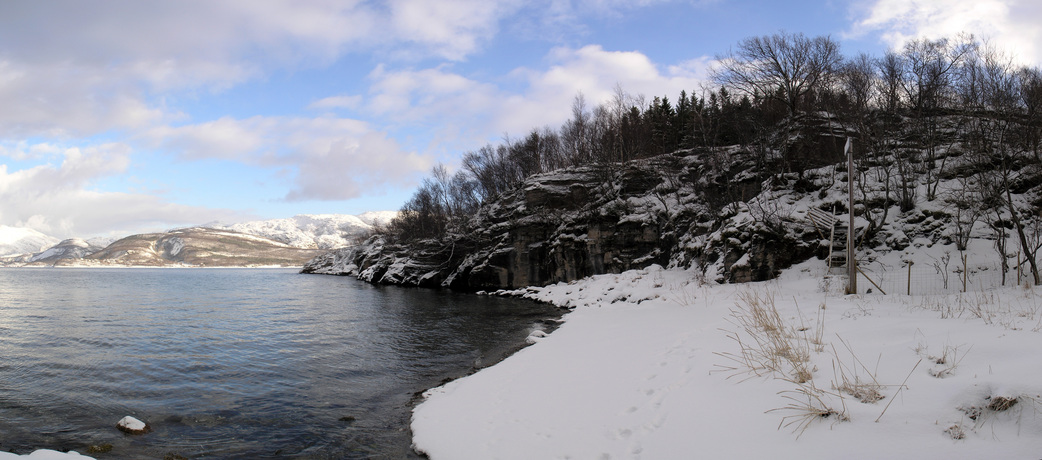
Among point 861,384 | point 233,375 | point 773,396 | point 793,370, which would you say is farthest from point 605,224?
point 861,384

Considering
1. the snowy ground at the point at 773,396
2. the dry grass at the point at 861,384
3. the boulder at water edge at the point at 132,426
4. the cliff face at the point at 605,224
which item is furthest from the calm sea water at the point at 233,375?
the cliff face at the point at 605,224

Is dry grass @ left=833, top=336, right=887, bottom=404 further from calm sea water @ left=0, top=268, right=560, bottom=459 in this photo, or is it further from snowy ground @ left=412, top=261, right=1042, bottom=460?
calm sea water @ left=0, top=268, right=560, bottom=459

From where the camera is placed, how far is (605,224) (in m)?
37.8

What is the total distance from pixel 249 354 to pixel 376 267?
46.3 meters

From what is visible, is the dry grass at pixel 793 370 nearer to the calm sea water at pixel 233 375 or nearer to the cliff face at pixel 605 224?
the calm sea water at pixel 233 375

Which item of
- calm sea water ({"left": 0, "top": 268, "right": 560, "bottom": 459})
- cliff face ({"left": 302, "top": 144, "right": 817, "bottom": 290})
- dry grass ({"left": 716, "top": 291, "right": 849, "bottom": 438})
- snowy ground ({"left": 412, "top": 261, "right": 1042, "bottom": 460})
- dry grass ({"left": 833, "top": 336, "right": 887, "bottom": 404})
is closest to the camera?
snowy ground ({"left": 412, "top": 261, "right": 1042, "bottom": 460})

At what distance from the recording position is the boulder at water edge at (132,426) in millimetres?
8477

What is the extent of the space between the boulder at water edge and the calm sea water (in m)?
0.17

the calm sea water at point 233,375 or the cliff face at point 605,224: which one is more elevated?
the cliff face at point 605,224

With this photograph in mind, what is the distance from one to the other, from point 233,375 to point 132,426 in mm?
4356

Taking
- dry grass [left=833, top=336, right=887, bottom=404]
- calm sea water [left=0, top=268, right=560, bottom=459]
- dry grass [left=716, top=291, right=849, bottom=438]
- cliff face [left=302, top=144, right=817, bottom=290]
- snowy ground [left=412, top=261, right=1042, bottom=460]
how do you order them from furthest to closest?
cliff face [left=302, top=144, right=817, bottom=290] < calm sea water [left=0, top=268, right=560, bottom=459] < dry grass [left=833, top=336, right=887, bottom=404] < dry grass [left=716, top=291, right=849, bottom=438] < snowy ground [left=412, top=261, right=1042, bottom=460]

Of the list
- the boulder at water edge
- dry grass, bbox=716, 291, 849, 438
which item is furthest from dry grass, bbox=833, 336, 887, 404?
the boulder at water edge

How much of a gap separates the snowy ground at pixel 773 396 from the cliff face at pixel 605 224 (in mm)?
16981

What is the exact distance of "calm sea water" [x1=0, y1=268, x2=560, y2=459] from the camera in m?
8.24
